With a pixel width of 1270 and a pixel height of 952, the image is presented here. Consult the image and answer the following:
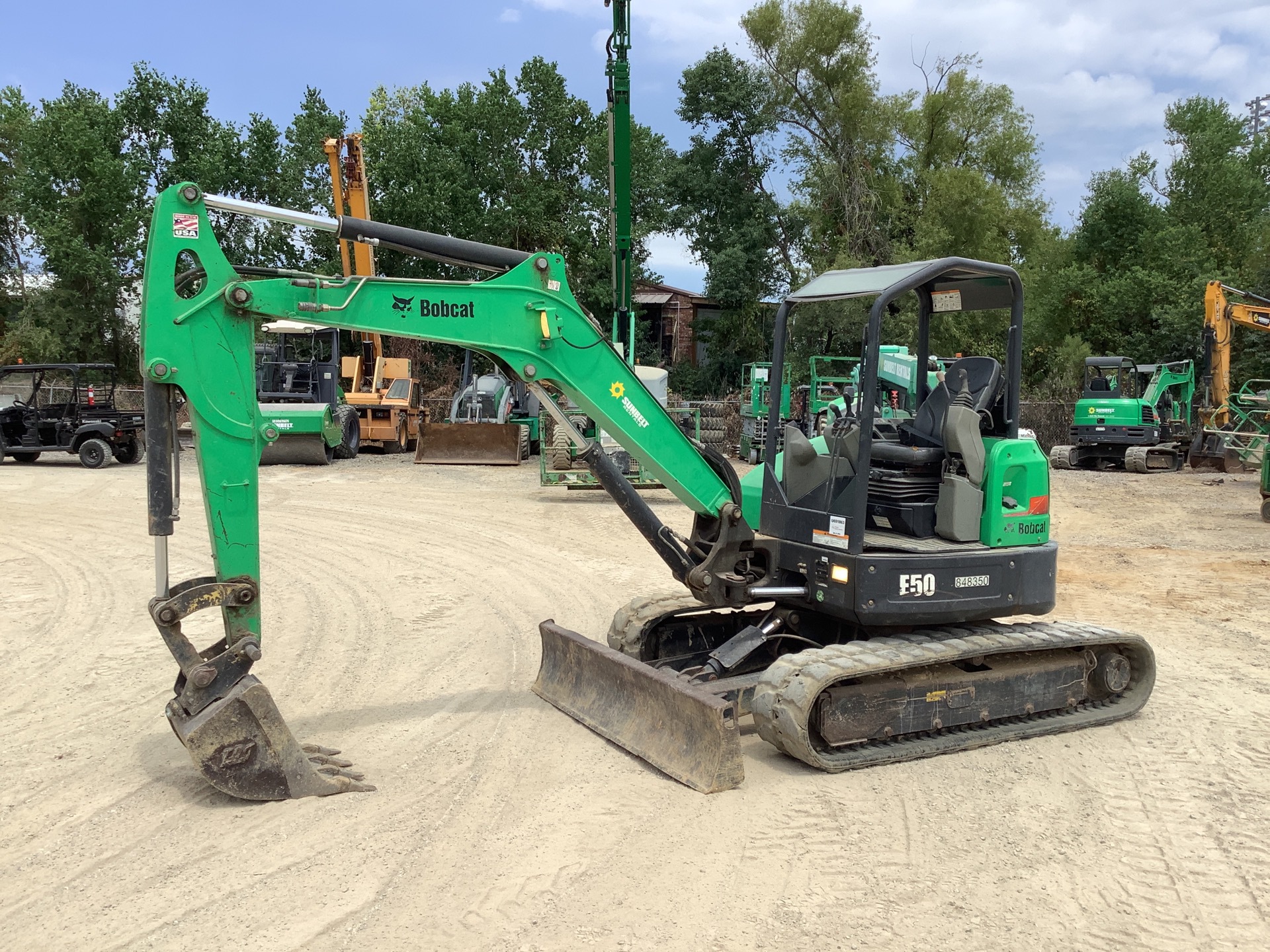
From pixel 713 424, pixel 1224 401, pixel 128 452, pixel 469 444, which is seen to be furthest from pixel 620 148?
pixel 1224 401

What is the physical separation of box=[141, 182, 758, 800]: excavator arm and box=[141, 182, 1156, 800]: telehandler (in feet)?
0.04

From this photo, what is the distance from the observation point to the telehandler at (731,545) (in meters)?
4.70

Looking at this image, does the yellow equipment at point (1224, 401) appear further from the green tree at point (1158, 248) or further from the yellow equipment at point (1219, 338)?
the green tree at point (1158, 248)

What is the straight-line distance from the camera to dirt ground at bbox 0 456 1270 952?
371 centimetres

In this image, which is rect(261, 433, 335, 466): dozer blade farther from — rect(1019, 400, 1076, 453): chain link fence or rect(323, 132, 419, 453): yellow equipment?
rect(1019, 400, 1076, 453): chain link fence

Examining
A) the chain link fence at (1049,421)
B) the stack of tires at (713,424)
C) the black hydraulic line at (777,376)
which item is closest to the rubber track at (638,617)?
the black hydraulic line at (777,376)

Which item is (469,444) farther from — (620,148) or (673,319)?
(673,319)

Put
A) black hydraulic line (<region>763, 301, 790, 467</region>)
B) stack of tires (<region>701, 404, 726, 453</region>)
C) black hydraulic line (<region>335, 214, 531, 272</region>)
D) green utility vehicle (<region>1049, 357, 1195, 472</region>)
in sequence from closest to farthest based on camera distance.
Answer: black hydraulic line (<region>335, 214, 531, 272</region>), black hydraulic line (<region>763, 301, 790, 467</region>), green utility vehicle (<region>1049, 357, 1195, 472</region>), stack of tires (<region>701, 404, 726, 453</region>)

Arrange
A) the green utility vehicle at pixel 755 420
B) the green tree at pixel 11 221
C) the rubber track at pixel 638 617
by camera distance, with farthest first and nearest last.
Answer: the green tree at pixel 11 221, the green utility vehicle at pixel 755 420, the rubber track at pixel 638 617

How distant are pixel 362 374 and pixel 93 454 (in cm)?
729

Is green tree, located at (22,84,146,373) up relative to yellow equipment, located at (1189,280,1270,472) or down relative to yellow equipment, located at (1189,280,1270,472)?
up

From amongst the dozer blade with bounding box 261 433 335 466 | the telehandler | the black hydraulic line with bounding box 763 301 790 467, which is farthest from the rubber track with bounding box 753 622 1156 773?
the dozer blade with bounding box 261 433 335 466

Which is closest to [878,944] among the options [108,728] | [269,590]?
[108,728]

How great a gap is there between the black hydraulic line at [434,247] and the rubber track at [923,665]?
254 cm
